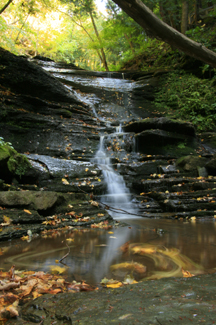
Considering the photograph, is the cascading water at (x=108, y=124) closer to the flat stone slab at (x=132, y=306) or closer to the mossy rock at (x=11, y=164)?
the mossy rock at (x=11, y=164)

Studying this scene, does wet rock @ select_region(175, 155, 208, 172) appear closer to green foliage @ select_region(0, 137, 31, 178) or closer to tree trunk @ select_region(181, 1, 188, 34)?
green foliage @ select_region(0, 137, 31, 178)

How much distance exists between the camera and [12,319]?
49.2 inches

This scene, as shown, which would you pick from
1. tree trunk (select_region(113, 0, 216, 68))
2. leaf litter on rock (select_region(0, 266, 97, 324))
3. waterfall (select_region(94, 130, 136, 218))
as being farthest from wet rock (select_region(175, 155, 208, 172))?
leaf litter on rock (select_region(0, 266, 97, 324))

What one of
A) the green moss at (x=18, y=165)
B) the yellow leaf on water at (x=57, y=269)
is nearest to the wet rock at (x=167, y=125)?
the green moss at (x=18, y=165)

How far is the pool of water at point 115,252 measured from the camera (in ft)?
6.93

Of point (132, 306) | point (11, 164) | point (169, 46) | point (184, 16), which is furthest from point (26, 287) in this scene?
point (169, 46)

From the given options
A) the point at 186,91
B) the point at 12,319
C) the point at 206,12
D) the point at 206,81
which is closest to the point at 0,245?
the point at 12,319

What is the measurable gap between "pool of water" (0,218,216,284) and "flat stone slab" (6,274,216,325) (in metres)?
0.43

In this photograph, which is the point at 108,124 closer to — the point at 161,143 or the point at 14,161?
the point at 161,143

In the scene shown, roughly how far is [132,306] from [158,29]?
7850 mm

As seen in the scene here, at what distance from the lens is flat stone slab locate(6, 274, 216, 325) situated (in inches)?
43.6

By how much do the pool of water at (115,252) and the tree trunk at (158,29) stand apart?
20.2ft

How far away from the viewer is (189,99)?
12906 millimetres

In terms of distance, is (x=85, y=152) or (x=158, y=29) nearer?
(x=158, y=29)
